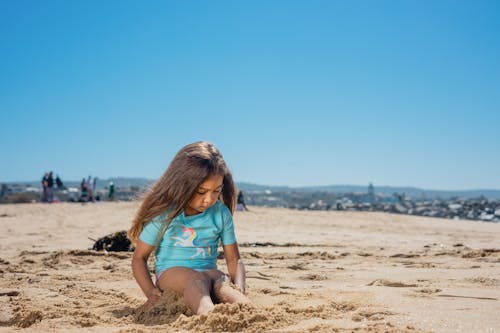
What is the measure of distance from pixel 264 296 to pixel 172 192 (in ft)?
3.51

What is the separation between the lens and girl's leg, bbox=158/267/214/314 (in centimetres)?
276

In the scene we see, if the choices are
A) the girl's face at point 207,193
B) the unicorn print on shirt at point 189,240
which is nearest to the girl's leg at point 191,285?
the unicorn print on shirt at point 189,240

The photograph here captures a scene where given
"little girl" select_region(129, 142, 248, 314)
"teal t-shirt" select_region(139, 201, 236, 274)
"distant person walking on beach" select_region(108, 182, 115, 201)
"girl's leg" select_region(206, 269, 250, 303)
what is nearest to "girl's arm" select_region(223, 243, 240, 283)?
"little girl" select_region(129, 142, 248, 314)

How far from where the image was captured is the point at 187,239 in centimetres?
315

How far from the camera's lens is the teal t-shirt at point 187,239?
3141mm

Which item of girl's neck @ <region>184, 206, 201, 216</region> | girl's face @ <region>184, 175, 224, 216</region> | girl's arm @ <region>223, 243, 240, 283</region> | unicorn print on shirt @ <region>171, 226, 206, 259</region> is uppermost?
girl's face @ <region>184, 175, 224, 216</region>

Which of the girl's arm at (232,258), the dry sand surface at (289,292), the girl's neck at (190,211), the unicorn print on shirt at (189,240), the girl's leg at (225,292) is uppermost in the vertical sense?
the girl's neck at (190,211)

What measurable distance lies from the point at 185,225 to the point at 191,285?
16.8 inches

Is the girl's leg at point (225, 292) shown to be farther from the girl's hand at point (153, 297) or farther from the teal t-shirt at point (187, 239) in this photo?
the girl's hand at point (153, 297)

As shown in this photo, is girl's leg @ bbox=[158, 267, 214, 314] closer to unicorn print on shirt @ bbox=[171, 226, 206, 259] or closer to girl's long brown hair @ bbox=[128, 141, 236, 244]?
unicorn print on shirt @ bbox=[171, 226, 206, 259]

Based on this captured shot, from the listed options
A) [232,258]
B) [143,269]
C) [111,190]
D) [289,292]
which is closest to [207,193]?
[232,258]

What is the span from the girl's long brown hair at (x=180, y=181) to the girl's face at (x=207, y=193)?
3 centimetres

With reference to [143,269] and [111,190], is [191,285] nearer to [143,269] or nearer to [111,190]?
[143,269]

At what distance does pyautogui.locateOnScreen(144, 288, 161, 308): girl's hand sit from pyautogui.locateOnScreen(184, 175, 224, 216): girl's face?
565 millimetres
